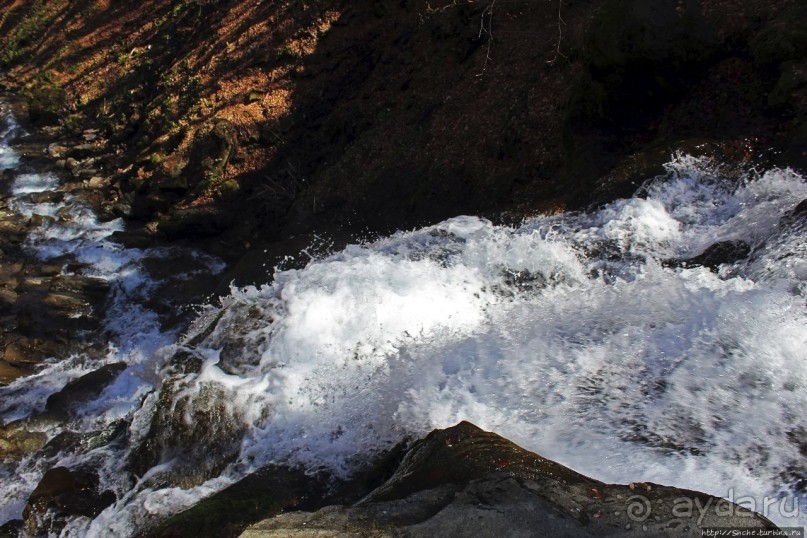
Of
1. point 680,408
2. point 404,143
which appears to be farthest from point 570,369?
point 404,143

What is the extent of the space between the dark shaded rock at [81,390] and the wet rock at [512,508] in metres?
7.16

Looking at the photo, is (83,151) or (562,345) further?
(83,151)

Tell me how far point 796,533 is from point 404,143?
10.6 meters

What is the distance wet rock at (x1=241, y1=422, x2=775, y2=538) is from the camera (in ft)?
11.7

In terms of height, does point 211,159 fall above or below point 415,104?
below

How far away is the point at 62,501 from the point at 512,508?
567 cm

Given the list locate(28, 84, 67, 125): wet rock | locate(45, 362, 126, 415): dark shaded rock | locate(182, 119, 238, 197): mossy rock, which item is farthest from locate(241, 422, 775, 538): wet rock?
locate(28, 84, 67, 125): wet rock

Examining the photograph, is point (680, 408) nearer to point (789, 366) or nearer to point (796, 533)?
point (789, 366)

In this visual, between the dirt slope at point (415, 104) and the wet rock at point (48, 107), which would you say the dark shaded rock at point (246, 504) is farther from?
the wet rock at point (48, 107)

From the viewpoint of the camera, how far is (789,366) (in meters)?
4.99

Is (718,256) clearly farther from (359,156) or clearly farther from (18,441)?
(18,441)

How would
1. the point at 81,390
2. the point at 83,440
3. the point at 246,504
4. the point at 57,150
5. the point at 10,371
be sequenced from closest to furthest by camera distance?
the point at 246,504 → the point at 83,440 → the point at 81,390 → the point at 10,371 → the point at 57,150

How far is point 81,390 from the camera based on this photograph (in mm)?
9906

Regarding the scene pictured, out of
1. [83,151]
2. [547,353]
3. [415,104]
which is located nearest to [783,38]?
[547,353]
